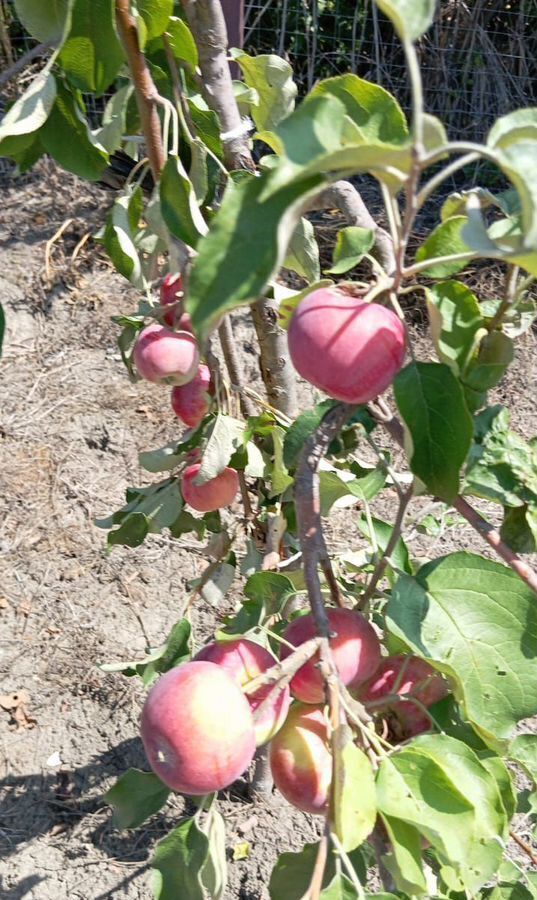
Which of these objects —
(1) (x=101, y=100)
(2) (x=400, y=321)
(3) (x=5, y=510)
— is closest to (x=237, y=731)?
(2) (x=400, y=321)

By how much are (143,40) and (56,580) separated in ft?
4.72

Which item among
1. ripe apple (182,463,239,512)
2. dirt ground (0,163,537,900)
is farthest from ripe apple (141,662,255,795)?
dirt ground (0,163,537,900)

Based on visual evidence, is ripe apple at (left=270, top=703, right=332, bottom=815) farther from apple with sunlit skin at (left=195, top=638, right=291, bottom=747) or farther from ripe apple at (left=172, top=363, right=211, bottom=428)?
ripe apple at (left=172, top=363, right=211, bottom=428)

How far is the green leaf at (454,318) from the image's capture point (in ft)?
1.86

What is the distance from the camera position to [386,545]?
87cm

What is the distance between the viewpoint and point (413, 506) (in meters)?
2.14

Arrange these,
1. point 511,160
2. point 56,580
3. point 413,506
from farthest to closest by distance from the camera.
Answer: point 413,506 → point 56,580 → point 511,160

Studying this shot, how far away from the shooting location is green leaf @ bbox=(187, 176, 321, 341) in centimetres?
39

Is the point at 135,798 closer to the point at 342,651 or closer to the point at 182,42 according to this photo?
the point at 342,651

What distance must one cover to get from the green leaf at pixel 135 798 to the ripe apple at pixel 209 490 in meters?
0.33

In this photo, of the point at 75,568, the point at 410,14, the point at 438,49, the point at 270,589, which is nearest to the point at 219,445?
the point at 270,589

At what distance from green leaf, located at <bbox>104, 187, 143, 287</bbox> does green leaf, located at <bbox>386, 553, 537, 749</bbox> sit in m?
0.46

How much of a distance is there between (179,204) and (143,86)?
0.36ft

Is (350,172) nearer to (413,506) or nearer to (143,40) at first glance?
(143,40)
